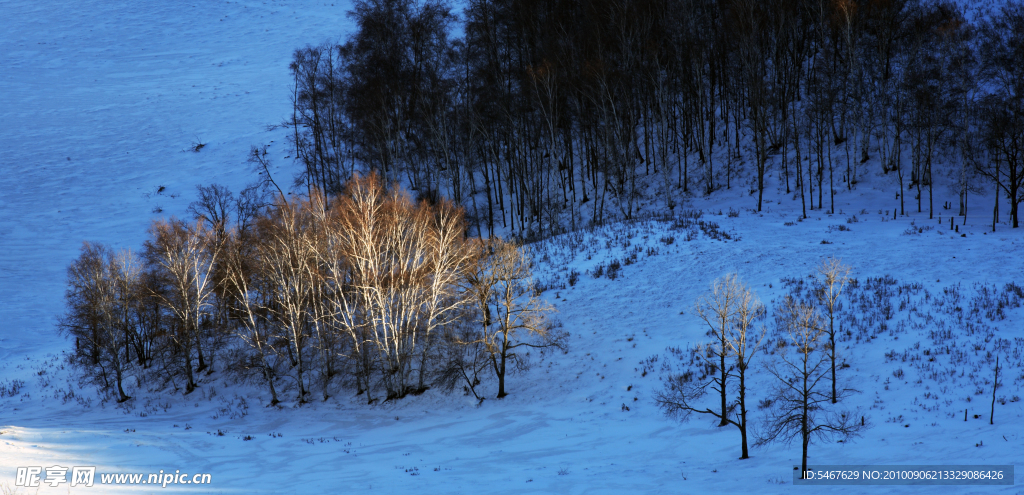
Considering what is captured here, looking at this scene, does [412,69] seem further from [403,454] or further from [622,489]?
[622,489]

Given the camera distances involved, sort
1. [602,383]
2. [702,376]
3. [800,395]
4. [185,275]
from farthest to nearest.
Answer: [185,275]
[602,383]
[702,376]
[800,395]

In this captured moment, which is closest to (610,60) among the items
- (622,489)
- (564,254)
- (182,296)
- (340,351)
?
(564,254)

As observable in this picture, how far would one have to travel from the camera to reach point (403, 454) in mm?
18781

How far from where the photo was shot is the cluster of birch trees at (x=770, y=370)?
1748 cm

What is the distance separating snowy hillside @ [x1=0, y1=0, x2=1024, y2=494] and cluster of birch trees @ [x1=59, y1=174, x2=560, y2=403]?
4.71 feet

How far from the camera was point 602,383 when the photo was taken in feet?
76.6

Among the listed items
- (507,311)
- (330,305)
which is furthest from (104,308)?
(507,311)

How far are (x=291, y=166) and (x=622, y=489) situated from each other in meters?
47.3

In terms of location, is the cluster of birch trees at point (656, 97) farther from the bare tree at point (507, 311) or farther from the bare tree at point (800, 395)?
the bare tree at point (800, 395)

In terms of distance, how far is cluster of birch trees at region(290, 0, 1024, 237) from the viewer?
37.8m

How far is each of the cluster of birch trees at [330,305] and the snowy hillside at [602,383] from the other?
1.44m

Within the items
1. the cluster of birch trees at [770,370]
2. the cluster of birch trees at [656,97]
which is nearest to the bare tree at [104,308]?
the cluster of birch trees at [656,97]

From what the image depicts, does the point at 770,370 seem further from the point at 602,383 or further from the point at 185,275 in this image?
the point at 185,275

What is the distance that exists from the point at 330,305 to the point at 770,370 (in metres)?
19.9
